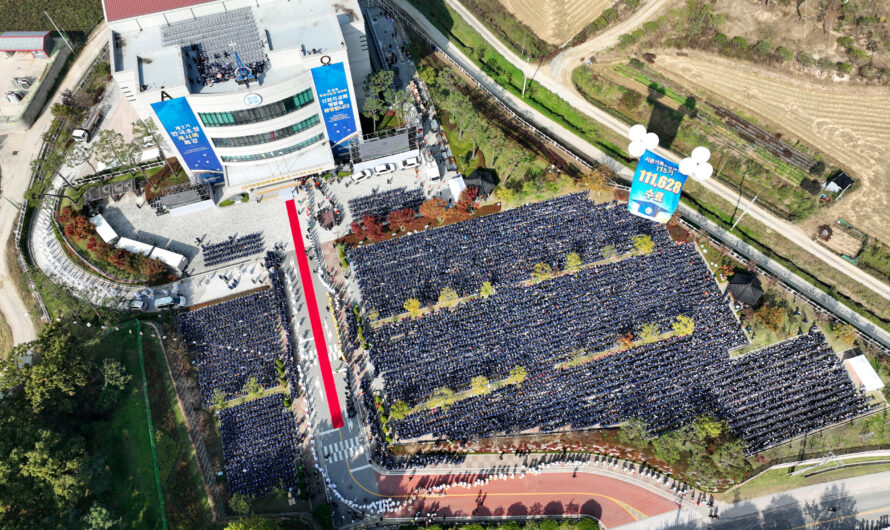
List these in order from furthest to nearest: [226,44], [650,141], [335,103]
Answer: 1. [335,103]
2. [226,44]
3. [650,141]

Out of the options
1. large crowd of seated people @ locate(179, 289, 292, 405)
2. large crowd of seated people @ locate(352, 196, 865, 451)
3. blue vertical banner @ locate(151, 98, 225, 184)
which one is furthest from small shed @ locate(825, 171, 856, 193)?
blue vertical banner @ locate(151, 98, 225, 184)

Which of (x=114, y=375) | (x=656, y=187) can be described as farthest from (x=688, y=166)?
(x=114, y=375)

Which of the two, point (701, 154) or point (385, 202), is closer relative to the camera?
point (701, 154)

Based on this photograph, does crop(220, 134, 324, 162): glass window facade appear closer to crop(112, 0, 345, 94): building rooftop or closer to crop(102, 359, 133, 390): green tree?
crop(112, 0, 345, 94): building rooftop

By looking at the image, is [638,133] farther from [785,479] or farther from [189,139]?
[189,139]

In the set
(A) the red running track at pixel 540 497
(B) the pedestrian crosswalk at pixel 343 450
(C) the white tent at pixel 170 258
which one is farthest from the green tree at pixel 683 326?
(C) the white tent at pixel 170 258

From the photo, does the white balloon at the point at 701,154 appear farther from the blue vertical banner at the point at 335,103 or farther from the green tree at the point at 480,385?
the blue vertical banner at the point at 335,103

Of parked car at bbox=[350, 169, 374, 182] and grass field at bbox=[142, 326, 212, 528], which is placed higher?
parked car at bbox=[350, 169, 374, 182]

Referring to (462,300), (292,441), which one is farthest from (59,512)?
(462,300)
